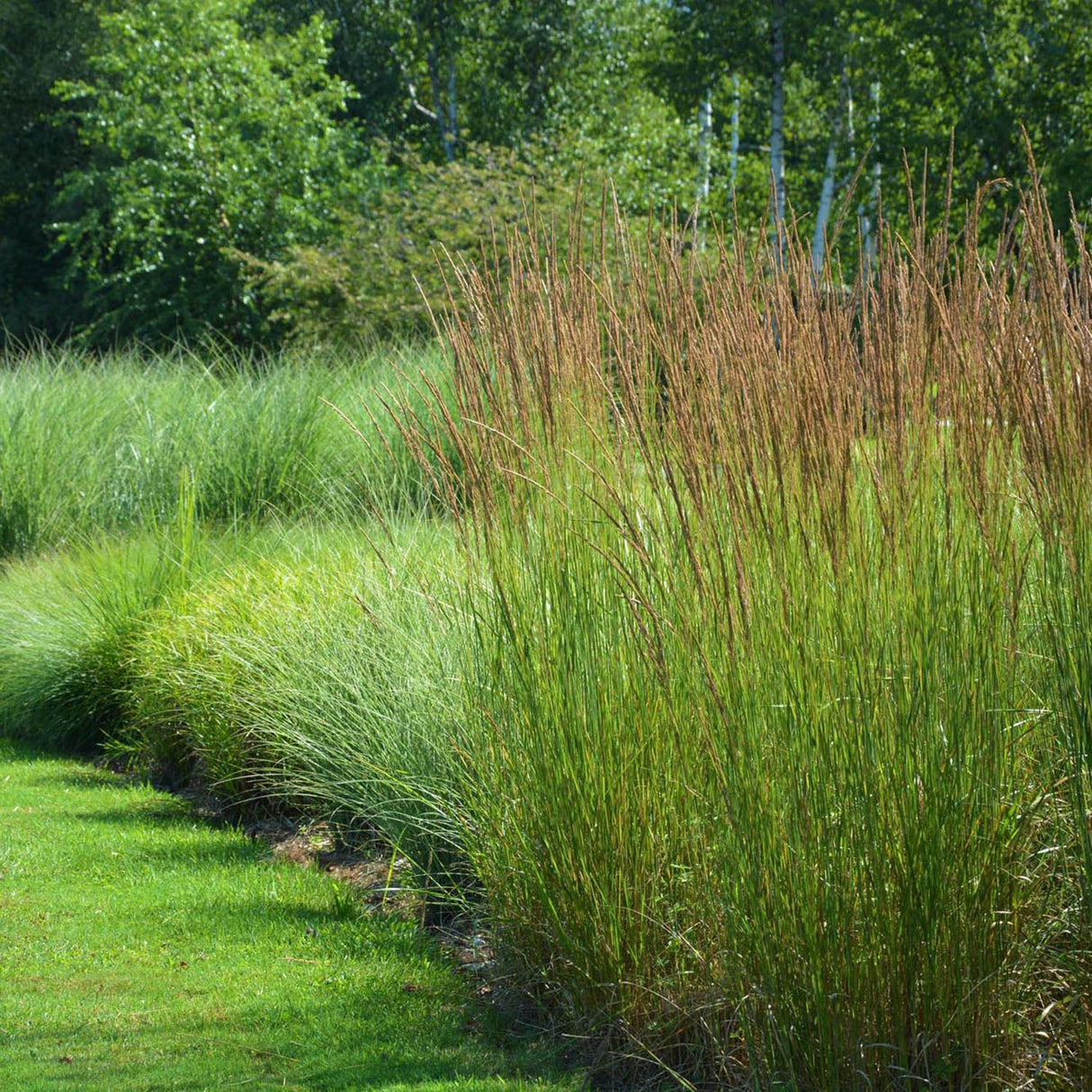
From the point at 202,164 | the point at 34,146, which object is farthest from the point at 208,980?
the point at 34,146

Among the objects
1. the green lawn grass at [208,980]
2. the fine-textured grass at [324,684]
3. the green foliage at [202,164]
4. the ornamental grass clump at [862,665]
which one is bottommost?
the green lawn grass at [208,980]

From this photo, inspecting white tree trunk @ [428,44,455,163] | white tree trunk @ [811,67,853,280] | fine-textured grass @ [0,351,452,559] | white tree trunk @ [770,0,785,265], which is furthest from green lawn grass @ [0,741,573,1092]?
white tree trunk @ [428,44,455,163]

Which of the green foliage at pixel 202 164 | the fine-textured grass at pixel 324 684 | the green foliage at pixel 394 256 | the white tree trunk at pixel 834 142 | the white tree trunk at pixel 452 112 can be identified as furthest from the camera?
the white tree trunk at pixel 452 112

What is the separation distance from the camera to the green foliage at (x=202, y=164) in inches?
872

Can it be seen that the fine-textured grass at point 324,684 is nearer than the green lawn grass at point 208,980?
No

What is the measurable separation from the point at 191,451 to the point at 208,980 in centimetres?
647

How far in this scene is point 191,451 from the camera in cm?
1030

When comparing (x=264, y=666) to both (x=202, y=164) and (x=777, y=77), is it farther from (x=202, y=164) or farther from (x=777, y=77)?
(x=777, y=77)

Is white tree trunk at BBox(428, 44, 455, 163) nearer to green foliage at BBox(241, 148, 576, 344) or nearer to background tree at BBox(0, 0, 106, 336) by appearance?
background tree at BBox(0, 0, 106, 336)

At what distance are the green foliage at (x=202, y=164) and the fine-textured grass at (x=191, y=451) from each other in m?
10.3

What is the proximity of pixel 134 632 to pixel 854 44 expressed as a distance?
65.2 ft

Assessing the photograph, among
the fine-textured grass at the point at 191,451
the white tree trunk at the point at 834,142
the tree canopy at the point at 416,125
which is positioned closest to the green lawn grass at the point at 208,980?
the fine-textured grass at the point at 191,451

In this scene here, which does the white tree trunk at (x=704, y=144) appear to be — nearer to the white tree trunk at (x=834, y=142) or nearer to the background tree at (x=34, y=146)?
the white tree trunk at (x=834, y=142)

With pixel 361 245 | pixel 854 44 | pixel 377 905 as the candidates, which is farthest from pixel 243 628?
pixel 854 44
